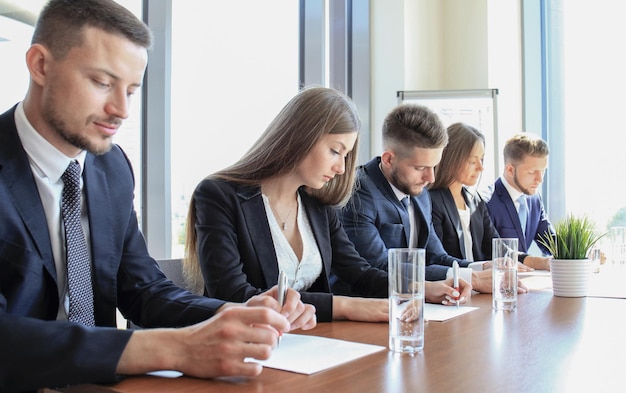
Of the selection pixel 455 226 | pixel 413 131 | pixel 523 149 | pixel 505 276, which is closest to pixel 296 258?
pixel 505 276

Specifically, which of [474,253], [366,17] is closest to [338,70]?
[366,17]

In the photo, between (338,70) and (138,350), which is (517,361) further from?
(338,70)

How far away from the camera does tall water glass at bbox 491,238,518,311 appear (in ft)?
6.12

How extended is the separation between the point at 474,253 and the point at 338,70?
2.20 meters

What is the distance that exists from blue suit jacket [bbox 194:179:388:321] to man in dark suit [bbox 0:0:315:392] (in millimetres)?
243

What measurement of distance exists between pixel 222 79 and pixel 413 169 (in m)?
1.86

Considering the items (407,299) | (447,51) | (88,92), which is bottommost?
(407,299)

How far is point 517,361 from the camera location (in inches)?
45.9

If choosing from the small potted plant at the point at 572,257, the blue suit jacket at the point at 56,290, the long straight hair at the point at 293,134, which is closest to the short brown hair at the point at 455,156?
the small potted plant at the point at 572,257

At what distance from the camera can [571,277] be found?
2.19m

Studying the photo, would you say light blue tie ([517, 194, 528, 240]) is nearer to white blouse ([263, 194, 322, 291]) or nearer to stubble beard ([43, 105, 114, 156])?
white blouse ([263, 194, 322, 291])

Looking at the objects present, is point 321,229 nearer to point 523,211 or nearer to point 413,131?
point 413,131

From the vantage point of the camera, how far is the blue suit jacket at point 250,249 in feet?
6.11

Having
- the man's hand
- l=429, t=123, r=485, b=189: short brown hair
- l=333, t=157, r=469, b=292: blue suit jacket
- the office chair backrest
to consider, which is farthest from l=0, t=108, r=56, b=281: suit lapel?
l=429, t=123, r=485, b=189: short brown hair
